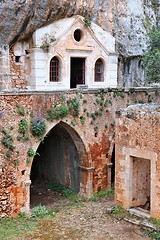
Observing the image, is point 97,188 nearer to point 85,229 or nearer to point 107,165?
point 107,165

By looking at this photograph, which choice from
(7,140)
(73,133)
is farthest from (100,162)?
(7,140)

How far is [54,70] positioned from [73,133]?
7633 mm

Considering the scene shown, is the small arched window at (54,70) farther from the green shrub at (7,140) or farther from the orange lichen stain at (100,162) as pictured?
the green shrub at (7,140)

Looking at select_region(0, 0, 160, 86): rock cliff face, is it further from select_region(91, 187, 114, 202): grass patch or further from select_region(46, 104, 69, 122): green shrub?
select_region(91, 187, 114, 202): grass patch

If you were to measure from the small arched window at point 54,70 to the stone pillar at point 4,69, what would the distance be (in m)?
2.56

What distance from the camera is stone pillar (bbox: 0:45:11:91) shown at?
20.4m

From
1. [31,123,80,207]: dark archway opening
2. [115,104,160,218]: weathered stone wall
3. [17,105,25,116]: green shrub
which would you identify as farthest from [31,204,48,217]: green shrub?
[17,105,25,116]: green shrub

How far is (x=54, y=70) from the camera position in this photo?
22.5 meters

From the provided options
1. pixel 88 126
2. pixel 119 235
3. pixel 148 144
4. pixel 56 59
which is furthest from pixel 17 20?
pixel 119 235

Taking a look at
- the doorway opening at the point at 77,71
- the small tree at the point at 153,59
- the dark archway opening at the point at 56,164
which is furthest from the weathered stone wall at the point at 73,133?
the doorway opening at the point at 77,71

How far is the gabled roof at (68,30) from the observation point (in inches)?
836

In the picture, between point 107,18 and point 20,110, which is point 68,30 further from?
point 20,110

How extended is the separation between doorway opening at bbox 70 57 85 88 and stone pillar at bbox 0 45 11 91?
486 centimetres

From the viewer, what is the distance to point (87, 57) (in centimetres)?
2338
